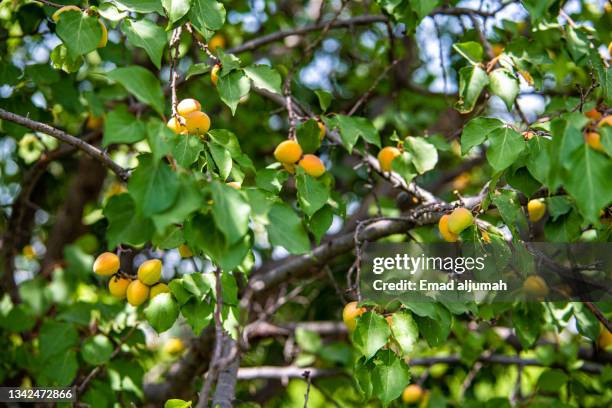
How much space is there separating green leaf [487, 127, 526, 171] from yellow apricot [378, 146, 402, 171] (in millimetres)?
451

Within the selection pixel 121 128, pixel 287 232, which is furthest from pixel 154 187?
pixel 287 232

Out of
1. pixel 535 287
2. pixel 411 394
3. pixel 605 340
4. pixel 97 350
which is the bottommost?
pixel 411 394

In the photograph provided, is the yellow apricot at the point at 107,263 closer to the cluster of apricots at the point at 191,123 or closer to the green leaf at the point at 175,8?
the cluster of apricots at the point at 191,123

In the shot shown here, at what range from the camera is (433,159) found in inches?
64.4

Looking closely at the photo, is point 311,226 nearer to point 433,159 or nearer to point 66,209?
point 433,159

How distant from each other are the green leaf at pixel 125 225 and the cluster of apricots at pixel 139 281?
400 mm

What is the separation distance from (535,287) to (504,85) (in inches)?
22.2

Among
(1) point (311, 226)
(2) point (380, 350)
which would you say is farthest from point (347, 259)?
(2) point (380, 350)

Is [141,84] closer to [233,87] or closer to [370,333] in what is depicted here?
[233,87]

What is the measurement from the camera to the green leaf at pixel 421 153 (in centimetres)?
163

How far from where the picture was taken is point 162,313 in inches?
51.2

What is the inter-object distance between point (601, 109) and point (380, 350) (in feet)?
2.78

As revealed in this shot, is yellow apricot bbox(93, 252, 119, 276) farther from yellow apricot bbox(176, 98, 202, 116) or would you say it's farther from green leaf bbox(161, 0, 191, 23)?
green leaf bbox(161, 0, 191, 23)

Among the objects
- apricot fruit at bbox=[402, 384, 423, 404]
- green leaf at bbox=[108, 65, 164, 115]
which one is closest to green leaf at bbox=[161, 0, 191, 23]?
green leaf at bbox=[108, 65, 164, 115]
